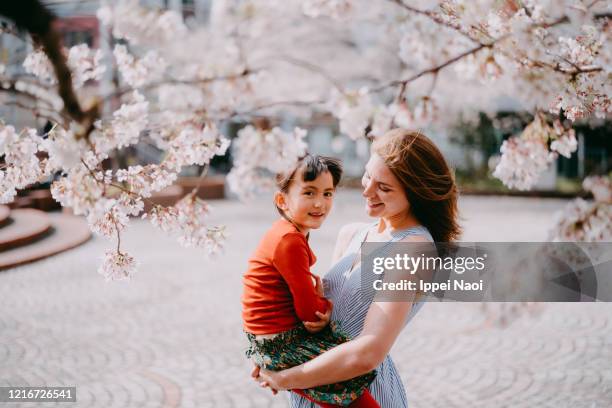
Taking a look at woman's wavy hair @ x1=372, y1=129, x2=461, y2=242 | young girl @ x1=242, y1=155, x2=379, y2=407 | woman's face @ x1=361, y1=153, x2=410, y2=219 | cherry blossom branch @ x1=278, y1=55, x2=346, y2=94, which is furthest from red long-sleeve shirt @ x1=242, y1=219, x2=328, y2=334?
cherry blossom branch @ x1=278, y1=55, x2=346, y2=94

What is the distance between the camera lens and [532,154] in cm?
281

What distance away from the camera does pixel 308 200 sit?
6.72 ft

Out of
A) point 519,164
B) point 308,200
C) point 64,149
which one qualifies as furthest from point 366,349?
point 519,164

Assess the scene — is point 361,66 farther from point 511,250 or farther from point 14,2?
point 14,2

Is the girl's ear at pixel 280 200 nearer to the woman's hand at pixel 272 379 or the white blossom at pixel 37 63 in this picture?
the woman's hand at pixel 272 379

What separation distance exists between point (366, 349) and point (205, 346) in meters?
4.24

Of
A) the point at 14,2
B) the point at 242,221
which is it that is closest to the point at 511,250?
the point at 14,2

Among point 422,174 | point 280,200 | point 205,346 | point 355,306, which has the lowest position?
point 205,346

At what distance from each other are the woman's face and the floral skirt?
0.38 metres

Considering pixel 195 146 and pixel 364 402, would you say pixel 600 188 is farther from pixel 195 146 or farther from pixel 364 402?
pixel 195 146

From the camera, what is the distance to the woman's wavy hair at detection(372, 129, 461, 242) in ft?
5.93

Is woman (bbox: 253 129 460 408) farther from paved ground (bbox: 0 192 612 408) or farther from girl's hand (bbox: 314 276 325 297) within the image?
paved ground (bbox: 0 192 612 408)

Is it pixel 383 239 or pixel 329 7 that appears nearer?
pixel 383 239

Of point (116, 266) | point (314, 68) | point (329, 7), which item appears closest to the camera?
point (116, 266)
